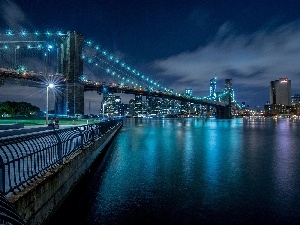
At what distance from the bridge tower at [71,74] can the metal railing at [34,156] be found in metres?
39.6

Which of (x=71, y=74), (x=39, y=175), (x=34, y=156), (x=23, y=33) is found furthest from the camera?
(x=23, y=33)

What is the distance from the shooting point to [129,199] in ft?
31.3

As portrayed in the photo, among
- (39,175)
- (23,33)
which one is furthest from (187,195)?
(23,33)

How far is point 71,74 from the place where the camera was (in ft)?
181

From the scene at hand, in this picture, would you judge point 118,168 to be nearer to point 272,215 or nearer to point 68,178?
point 68,178

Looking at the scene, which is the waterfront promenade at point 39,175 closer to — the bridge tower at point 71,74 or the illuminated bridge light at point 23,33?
the bridge tower at point 71,74

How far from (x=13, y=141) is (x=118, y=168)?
9960 mm

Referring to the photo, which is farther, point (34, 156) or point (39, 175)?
point (39, 175)

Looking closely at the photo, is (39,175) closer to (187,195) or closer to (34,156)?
(34,156)

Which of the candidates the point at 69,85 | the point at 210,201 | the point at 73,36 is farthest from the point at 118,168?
the point at 73,36

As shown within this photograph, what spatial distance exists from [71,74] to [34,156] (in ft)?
164

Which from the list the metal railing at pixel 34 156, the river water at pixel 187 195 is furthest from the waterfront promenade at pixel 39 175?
the river water at pixel 187 195

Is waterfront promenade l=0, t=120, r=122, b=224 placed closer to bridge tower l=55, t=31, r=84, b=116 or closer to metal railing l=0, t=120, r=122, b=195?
metal railing l=0, t=120, r=122, b=195

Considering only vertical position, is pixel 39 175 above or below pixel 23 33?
below
